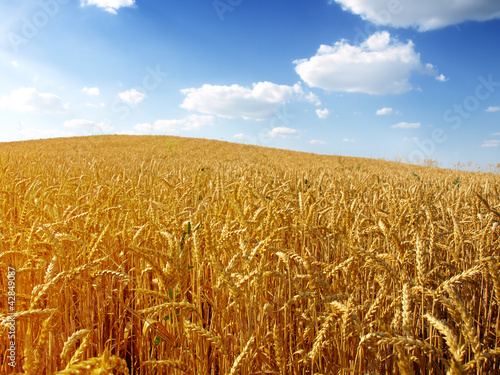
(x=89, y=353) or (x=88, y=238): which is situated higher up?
(x=88, y=238)

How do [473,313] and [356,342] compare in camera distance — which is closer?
[356,342]

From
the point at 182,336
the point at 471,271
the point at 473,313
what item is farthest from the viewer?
the point at 473,313

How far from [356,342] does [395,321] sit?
13.0 inches

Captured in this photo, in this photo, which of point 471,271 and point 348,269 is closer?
point 471,271

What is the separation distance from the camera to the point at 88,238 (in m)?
1.95

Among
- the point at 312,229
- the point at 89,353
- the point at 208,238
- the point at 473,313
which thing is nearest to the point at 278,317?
the point at 312,229

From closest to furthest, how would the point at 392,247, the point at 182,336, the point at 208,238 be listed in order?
the point at 208,238
the point at 182,336
the point at 392,247

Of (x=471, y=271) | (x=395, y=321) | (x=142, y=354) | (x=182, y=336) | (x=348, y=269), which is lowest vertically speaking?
(x=142, y=354)

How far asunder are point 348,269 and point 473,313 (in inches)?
43.0

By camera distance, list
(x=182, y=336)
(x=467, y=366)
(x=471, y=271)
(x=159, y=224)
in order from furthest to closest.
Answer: (x=159, y=224), (x=182, y=336), (x=471, y=271), (x=467, y=366)

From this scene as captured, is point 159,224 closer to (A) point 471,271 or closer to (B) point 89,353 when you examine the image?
(B) point 89,353

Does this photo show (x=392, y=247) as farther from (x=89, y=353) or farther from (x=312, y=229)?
(x=89, y=353)

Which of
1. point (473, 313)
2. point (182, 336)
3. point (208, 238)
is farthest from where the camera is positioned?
point (473, 313)

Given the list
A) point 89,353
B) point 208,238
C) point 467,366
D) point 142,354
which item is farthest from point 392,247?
point 89,353
